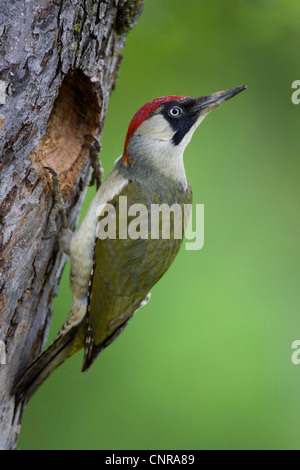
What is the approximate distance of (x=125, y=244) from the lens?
248cm

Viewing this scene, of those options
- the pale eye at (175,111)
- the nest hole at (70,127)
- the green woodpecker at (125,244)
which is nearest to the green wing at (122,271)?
the green woodpecker at (125,244)

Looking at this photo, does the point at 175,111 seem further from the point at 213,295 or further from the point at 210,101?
the point at 213,295

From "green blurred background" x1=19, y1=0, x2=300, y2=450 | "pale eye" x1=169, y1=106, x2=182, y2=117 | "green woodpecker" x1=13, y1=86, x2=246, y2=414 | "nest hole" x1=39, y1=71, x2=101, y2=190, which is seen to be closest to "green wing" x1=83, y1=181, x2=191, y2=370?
"green woodpecker" x1=13, y1=86, x2=246, y2=414

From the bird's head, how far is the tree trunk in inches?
7.1

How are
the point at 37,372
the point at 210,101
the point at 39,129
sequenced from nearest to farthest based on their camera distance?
the point at 39,129 → the point at 37,372 → the point at 210,101

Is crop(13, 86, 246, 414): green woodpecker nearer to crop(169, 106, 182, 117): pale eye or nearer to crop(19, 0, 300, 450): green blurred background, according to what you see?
crop(169, 106, 182, 117): pale eye

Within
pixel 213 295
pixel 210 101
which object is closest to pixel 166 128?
pixel 210 101

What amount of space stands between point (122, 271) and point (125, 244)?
117 mm

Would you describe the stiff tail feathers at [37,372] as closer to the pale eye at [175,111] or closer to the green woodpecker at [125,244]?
the green woodpecker at [125,244]

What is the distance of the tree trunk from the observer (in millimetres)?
1927

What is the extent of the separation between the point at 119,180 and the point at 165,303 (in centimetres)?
84

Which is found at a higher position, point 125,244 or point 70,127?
point 70,127
